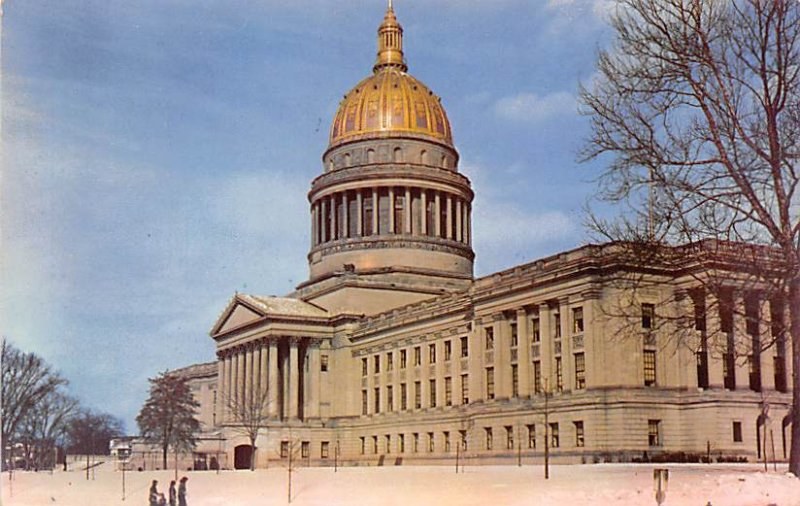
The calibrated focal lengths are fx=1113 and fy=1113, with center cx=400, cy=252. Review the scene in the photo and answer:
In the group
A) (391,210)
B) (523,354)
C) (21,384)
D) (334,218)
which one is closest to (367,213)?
(391,210)

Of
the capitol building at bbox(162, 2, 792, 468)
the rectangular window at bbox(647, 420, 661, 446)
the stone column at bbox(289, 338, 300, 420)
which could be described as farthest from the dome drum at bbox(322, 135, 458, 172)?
the rectangular window at bbox(647, 420, 661, 446)

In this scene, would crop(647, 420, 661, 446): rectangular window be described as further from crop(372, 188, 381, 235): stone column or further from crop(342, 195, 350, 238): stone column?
crop(342, 195, 350, 238): stone column

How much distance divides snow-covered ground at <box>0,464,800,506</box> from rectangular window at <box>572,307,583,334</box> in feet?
59.6

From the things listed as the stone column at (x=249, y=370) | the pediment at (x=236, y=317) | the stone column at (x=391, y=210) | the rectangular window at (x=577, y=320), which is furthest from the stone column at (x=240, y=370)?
the rectangular window at (x=577, y=320)

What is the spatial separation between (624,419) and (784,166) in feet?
113

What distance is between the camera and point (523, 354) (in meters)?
74.8

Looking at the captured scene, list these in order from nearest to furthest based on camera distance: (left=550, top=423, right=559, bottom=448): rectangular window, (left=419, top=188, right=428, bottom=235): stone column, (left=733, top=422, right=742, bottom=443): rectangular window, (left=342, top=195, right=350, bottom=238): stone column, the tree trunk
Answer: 1. the tree trunk
2. (left=733, top=422, right=742, bottom=443): rectangular window
3. (left=550, top=423, right=559, bottom=448): rectangular window
4. (left=419, top=188, right=428, bottom=235): stone column
5. (left=342, top=195, right=350, bottom=238): stone column

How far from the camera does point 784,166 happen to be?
110 feet

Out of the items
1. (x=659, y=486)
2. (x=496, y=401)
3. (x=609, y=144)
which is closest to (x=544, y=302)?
(x=496, y=401)

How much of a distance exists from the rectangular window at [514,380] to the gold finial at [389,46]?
169ft

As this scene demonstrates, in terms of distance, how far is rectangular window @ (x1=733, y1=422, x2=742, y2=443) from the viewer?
6564 centimetres

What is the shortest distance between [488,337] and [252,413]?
25731mm

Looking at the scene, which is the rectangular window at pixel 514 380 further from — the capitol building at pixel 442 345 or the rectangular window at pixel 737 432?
the rectangular window at pixel 737 432

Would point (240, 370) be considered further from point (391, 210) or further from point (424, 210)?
point (424, 210)
